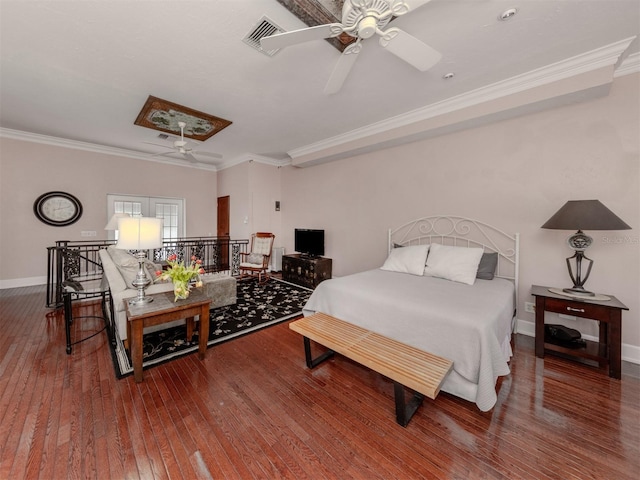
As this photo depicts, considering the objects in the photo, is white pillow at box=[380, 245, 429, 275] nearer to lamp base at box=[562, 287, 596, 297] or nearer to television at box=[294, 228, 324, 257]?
lamp base at box=[562, 287, 596, 297]

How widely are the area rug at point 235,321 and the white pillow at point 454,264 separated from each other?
77.7 inches

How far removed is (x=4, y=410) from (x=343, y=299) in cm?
265

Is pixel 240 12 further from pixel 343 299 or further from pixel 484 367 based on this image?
pixel 484 367

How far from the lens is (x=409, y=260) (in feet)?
10.9

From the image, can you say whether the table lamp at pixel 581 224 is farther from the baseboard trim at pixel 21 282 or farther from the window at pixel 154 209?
the baseboard trim at pixel 21 282

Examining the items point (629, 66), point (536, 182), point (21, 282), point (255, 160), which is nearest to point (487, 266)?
point (536, 182)

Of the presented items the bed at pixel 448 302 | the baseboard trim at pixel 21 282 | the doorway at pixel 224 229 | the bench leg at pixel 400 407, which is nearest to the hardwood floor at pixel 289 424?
the bench leg at pixel 400 407

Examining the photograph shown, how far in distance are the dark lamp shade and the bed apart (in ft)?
2.23

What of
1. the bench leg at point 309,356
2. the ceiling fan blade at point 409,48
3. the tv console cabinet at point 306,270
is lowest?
the bench leg at point 309,356

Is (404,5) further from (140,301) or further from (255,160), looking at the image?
(255,160)

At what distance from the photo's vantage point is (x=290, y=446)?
149cm

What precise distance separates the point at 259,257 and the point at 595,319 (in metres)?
5.11

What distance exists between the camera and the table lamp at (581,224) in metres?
2.24

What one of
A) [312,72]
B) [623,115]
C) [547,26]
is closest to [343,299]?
[312,72]
